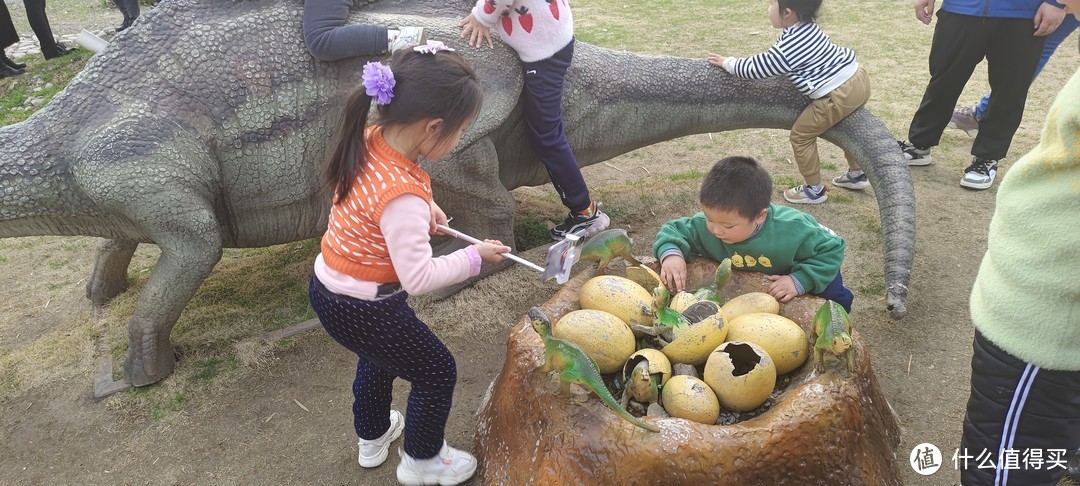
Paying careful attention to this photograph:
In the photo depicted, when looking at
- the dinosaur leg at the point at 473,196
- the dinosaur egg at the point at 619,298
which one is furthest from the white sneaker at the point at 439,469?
the dinosaur leg at the point at 473,196

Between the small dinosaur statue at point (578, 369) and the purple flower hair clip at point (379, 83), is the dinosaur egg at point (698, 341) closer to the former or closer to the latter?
the small dinosaur statue at point (578, 369)

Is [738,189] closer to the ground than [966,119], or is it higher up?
higher up

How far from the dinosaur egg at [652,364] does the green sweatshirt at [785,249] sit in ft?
1.61

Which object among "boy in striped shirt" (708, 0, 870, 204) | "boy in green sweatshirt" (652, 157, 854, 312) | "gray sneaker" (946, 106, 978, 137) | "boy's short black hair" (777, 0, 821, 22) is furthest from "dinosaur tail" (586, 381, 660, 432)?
"gray sneaker" (946, 106, 978, 137)

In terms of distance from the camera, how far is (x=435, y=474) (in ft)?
7.13

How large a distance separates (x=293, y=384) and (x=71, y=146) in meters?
1.04

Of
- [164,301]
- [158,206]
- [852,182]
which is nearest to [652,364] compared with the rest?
[158,206]

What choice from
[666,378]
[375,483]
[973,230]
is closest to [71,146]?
[375,483]

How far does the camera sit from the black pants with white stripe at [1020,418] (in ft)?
4.94

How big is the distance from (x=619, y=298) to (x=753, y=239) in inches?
20.7

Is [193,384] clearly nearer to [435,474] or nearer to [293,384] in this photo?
[293,384]

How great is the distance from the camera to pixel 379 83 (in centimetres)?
150

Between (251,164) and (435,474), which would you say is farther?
(251,164)

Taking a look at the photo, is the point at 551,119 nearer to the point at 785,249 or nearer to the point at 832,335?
the point at 785,249
